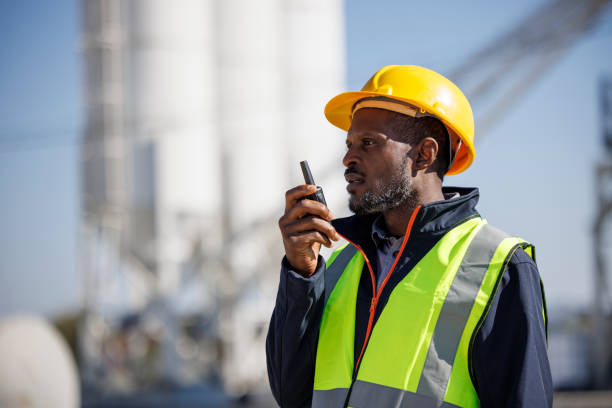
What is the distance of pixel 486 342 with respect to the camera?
172 cm

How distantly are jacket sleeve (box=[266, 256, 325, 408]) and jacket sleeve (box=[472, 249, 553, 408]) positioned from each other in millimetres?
512

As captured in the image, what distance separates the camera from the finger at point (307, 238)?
185 centimetres

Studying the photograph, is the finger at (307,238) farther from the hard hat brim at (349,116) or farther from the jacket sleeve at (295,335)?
the hard hat brim at (349,116)

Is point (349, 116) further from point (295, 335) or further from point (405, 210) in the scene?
point (295, 335)

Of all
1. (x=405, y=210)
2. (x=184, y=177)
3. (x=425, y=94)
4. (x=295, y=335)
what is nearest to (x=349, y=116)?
(x=425, y=94)

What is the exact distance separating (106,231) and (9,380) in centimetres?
819

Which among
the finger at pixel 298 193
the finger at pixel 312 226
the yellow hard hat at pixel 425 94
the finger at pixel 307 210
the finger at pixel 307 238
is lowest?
the finger at pixel 307 238

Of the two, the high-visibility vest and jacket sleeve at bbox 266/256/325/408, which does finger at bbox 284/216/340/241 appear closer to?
jacket sleeve at bbox 266/256/325/408

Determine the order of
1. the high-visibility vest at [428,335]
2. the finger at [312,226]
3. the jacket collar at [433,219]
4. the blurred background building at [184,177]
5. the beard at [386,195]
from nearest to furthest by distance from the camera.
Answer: the high-visibility vest at [428,335] < the finger at [312,226] < the jacket collar at [433,219] < the beard at [386,195] < the blurred background building at [184,177]

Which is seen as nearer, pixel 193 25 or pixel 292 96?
pixel 193 25

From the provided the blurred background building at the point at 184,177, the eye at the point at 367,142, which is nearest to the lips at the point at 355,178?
the eye at the point at 367,142

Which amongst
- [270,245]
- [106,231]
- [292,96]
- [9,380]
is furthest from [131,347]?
[9,380]

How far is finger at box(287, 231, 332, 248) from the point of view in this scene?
72.9 inches

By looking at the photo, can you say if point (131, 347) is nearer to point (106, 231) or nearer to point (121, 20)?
point (106, 231)
